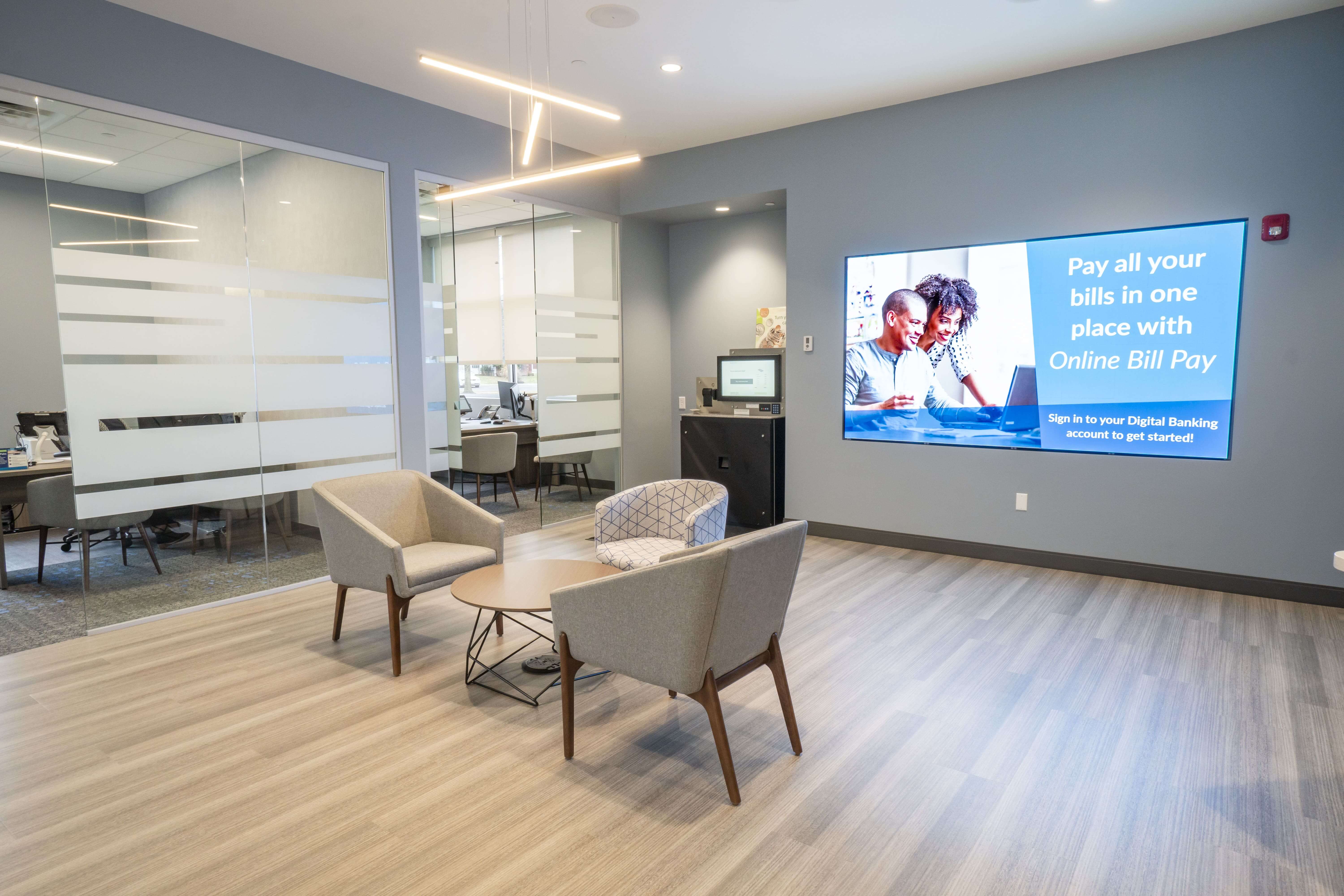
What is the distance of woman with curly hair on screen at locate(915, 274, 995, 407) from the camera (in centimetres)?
507

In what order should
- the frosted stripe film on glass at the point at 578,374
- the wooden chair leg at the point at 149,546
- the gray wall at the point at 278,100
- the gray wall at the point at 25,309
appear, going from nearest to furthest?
the gray wall at the point at 278,100, the wooden chair leg at the point at 149,546, the frosted stripe film on glass at the point at 578,374, the gray wall at the point at 25,309

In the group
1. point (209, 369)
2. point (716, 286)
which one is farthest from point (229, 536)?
point (716, 286)

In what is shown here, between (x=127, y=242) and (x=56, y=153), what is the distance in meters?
0.47

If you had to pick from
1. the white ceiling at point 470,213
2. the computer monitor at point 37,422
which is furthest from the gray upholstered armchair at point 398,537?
the computer monitor at point 37,422

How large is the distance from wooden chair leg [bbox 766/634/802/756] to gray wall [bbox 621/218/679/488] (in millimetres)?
4433

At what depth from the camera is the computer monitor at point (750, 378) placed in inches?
241

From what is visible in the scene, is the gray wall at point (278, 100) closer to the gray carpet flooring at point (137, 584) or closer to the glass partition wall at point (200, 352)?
the glass partition wall at point (200, 352)

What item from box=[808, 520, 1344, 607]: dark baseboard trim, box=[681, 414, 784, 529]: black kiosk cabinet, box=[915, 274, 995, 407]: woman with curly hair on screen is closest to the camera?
box=[808, 520, 1344, 607]: dark baseboard trim

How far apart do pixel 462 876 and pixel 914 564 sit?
3.82m

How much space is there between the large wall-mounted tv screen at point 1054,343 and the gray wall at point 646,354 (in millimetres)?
2132

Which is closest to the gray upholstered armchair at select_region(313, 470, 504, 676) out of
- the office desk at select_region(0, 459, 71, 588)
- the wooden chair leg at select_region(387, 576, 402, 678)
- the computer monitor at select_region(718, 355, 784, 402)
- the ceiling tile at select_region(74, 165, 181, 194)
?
the wooden chair leg at select_region(387, 576, 402, 678)

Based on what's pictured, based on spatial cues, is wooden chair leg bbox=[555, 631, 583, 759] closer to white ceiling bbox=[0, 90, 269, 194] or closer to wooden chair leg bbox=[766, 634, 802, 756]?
wooden chair leg bbox=[766, 634, 802, 756]

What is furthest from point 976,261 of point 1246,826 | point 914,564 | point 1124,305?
point 1246,826

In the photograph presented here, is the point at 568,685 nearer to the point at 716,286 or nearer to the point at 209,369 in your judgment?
the point at 209,369
